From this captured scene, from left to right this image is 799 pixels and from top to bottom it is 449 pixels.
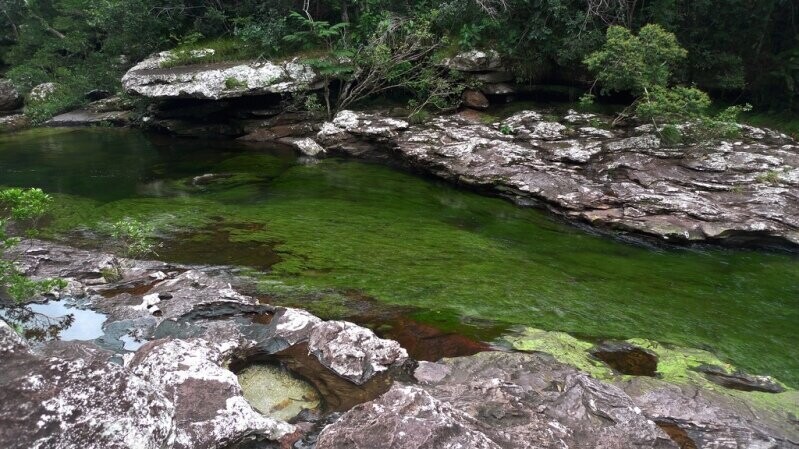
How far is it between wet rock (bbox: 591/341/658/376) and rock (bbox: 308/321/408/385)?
7.67 feet

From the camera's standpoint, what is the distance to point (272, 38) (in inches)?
703

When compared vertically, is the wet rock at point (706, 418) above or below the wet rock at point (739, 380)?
above

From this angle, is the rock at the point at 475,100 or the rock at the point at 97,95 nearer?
the rock at the point at 475,100

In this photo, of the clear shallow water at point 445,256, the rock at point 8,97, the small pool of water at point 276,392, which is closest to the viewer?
the small pool of water at point 276,392

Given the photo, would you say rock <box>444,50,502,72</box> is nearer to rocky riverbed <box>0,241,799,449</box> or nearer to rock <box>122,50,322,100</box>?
→ rock <box>122,50,322,100</box>

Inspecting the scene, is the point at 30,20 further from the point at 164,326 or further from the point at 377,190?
the point at 164,326

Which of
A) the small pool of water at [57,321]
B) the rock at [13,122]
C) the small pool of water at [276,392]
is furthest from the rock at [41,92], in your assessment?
the small pool of water at [276,392]

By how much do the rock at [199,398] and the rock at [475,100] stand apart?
557 inches

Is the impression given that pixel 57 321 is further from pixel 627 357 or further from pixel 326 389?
pixel 627 357

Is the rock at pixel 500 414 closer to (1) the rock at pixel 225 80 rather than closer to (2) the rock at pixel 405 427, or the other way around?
(2) the rock at pixel 405 427

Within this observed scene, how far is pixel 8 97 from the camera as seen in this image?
2492 centimetres

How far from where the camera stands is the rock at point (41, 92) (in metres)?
24.9

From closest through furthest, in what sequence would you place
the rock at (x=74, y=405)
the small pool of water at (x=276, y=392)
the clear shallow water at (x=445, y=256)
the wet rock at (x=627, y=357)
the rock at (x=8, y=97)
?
the rock at (x=74, y=405), the small pool of water at (x=276, y=392), the wet rock at (x=627, y=357), the clear shallow water at (x=445, y=256), the rock at (x=8, y=97)

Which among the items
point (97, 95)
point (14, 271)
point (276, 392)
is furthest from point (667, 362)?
point (97, 95)
